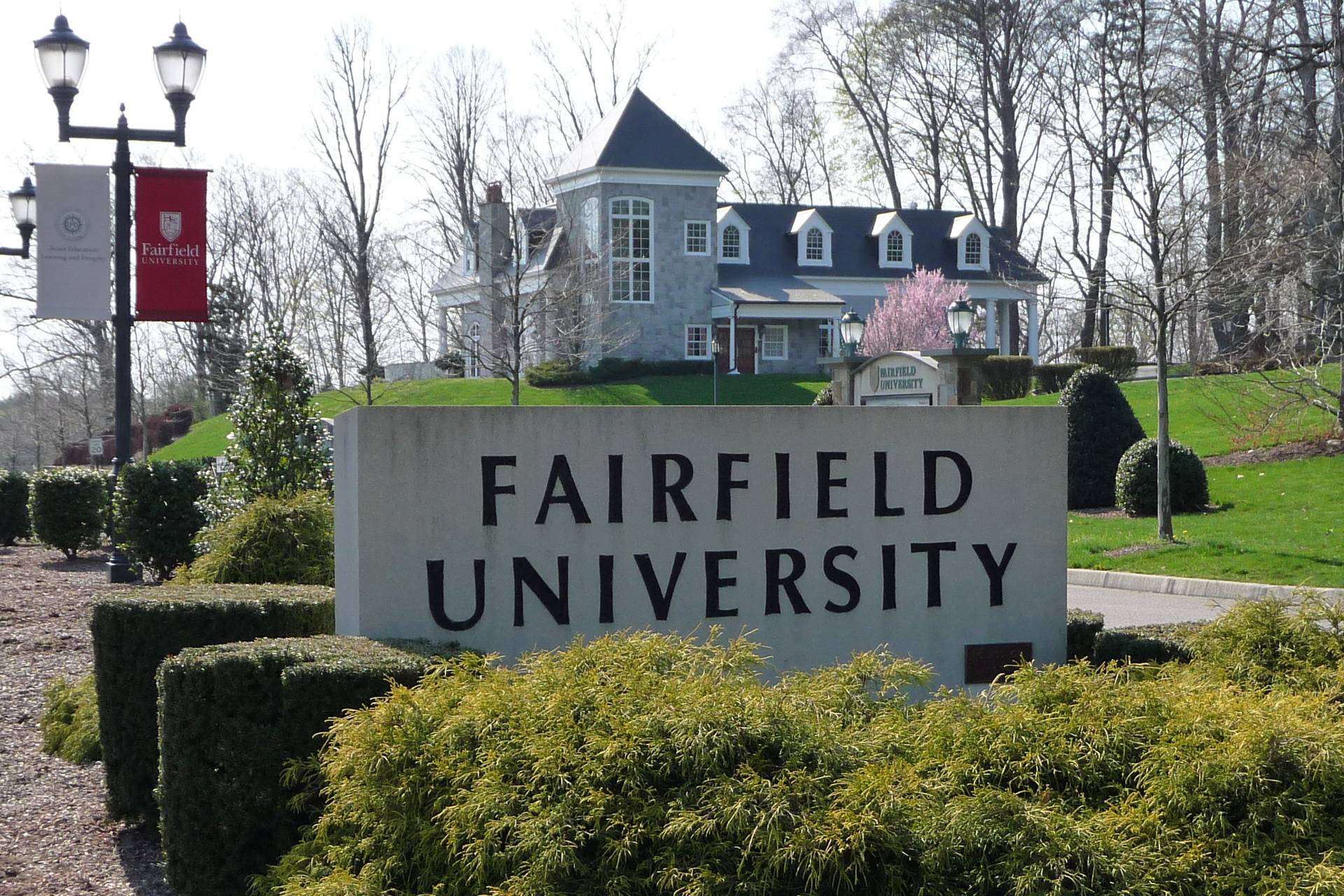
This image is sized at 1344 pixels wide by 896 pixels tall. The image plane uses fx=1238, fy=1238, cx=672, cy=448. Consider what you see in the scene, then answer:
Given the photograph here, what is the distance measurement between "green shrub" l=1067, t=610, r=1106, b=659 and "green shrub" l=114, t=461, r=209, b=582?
405 inches

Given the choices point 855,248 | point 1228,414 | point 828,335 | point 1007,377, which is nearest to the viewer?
point 1228,414

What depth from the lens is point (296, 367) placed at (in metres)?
12.5

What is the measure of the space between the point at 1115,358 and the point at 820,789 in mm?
39473

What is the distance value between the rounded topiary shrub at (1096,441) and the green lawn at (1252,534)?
78 centimetres

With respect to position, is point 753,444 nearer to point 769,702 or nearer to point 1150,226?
point 769,702

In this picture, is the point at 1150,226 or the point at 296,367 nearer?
the point at 296,367

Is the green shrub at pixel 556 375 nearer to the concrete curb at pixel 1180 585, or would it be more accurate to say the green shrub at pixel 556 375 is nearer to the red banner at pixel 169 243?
the concrete curb at pixel 1180 585

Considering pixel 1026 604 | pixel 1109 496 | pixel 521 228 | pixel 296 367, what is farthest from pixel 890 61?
pixel 1026 604

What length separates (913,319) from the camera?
4441cm

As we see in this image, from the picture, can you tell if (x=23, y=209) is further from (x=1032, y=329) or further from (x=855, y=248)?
(x=1032, y=329)

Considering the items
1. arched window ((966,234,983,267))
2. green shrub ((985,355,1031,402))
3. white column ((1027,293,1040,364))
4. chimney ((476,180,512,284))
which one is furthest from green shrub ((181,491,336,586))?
arched window ((966,234,983,267))

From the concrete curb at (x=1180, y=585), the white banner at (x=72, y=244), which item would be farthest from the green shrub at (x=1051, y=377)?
the white banner at (x=72, y=244)

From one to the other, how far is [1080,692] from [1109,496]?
61.9 ft

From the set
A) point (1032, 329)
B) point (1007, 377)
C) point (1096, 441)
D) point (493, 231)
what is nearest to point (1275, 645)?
point (1096, 441)
